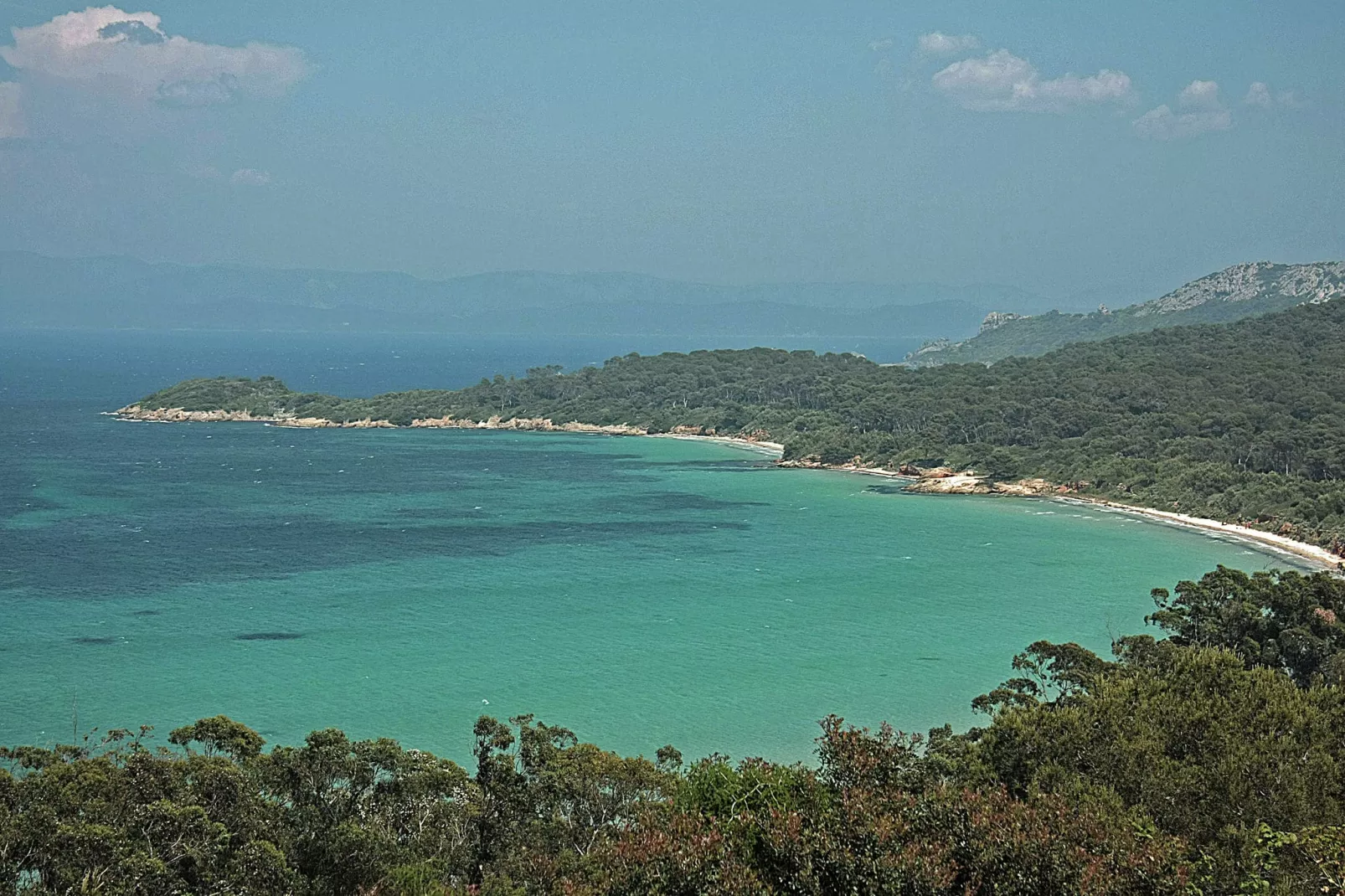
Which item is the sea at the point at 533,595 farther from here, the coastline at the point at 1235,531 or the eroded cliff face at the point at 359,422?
the eroded cliff face at the point at 359,422

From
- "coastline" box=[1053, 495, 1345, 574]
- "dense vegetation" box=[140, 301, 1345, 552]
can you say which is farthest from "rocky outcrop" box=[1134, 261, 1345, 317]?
"coastline" box=[1053, 495, 1345, 574]

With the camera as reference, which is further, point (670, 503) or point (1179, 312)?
point (1179, 312)

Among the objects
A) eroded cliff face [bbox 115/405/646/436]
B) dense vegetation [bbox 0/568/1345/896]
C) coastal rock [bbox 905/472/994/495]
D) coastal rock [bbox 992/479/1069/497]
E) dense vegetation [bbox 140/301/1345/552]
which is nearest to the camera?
dense vegetation [bbox 0/568/1345/896]

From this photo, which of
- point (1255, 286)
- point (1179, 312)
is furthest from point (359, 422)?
point (1255, 286)

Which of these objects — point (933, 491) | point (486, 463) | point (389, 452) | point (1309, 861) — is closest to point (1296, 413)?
point (933, 491)

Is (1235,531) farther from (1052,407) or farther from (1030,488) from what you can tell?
(1052,407)

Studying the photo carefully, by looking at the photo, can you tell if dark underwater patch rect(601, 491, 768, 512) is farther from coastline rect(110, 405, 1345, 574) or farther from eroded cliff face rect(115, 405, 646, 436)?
eroded cliff face rect(115, 405, 646, 436)

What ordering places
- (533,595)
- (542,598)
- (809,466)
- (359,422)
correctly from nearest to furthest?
(542,598), (533,595), (809,466), (359,422)
